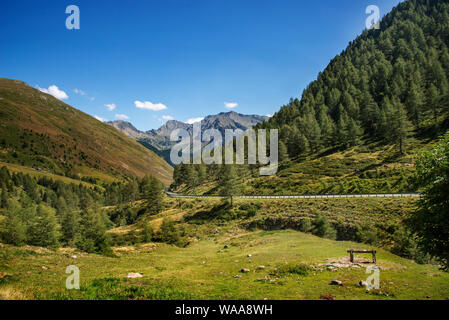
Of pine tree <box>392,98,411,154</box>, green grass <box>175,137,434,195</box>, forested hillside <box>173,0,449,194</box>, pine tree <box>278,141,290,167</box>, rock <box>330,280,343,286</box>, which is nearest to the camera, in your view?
rock <box>330,280,343,286</box>

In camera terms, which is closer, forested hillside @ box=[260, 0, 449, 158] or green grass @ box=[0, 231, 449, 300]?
green grass @ box=[0, 231, 449, 300]

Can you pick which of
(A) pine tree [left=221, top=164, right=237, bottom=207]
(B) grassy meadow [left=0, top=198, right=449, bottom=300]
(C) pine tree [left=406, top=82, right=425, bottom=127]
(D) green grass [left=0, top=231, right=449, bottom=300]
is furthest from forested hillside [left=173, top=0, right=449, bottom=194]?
(D) green grass [left=0, top=231, right=449, bottom=300]

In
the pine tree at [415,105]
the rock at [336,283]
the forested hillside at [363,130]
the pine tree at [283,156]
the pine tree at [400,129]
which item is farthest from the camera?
the pine tree at [283,156]

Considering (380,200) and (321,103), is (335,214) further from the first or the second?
(321,103)

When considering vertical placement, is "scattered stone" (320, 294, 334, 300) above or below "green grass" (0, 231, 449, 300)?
above

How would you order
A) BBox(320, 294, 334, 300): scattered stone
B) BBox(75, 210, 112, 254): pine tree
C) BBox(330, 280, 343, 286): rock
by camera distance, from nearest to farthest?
1. BBox(320, 294, 334, 300): scattered stone
2. BBox(330, 280, 343, 286): rock
3. BBox(75, 210, 112, 254): pine tree

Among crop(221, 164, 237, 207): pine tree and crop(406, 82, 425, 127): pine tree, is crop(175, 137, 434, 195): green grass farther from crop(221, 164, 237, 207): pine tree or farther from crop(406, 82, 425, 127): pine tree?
crop(406, 82, 425, 127): pine tree

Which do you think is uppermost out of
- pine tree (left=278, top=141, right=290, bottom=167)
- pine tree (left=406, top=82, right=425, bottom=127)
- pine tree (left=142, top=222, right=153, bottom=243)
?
pine tree (left=406, top=82, right=425, bottom=127)

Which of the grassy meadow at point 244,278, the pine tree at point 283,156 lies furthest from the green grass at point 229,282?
the pine tree at point 283,156

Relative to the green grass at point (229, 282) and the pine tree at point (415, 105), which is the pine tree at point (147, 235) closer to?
the green grass at point (229, 282)

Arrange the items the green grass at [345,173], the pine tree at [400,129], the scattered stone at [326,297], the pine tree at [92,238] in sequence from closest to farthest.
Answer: the scattered stone at [326,297] → the pine tree at [92,238] → the green grass at [345,173] → the pine tree at [400,129]

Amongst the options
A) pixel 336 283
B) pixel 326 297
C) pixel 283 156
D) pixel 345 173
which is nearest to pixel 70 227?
pixel 336 283

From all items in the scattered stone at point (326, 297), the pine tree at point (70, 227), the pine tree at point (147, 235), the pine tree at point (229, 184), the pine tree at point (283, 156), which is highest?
the pine tree at point (283, 156)

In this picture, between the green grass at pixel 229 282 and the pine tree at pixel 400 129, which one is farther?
the pine tree at pixel 400 129
